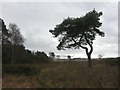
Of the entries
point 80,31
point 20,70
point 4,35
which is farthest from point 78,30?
point 4,35

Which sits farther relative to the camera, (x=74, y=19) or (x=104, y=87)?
(x=74, y=19)

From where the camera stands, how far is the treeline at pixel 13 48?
118 feet

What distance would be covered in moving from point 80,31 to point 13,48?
1198 centimetres

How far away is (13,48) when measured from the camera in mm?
36688

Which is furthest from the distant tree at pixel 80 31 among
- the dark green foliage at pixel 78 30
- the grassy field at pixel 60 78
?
the grassy field at pixel 60 78

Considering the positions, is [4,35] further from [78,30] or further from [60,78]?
[60,78]

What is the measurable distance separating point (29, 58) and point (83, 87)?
24274 mm

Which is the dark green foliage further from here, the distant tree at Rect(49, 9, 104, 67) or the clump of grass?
the clump of grass

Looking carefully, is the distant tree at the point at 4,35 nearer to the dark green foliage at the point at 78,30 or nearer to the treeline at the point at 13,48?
the treeline at the point at 13,48

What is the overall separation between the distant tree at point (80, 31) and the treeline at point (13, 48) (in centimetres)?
706

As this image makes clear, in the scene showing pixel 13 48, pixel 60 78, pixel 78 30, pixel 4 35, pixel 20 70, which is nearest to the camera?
pixel 60 78

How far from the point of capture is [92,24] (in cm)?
2973

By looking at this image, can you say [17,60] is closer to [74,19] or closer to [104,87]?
[74,19]

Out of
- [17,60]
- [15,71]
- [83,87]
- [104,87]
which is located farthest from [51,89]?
[17,60]
